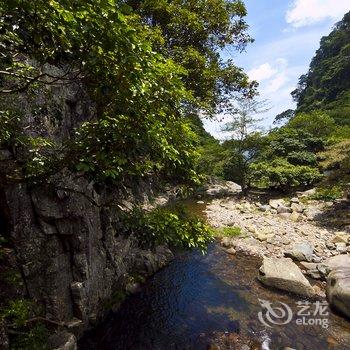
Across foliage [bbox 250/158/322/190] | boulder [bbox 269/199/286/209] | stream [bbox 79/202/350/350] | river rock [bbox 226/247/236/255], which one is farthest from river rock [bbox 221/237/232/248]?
foliage [bbox 250/158/322/190]

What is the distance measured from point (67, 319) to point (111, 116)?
5.99 meters

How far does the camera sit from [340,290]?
1058 centimetres

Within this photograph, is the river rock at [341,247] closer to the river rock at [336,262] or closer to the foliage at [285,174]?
the river rock at [336,262]

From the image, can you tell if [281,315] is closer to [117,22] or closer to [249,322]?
[249,322]

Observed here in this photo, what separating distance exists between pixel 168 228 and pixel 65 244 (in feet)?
11.2

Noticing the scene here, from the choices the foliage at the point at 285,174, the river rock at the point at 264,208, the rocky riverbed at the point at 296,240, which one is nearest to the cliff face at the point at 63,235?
the rocky riverbed at the point at 296,240

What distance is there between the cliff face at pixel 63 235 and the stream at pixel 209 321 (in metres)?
1.10

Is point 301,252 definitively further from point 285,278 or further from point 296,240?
point 285,278

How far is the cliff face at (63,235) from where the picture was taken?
722 cm

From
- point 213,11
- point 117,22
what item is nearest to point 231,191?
point 213,11

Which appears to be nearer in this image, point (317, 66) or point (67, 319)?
point (67, 319)

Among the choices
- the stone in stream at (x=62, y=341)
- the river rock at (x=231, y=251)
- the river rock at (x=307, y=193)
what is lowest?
the river rock at (x=231, y=251)

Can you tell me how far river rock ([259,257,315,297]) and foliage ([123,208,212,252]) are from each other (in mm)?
6023

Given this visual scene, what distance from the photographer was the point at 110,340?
916 centimetres
